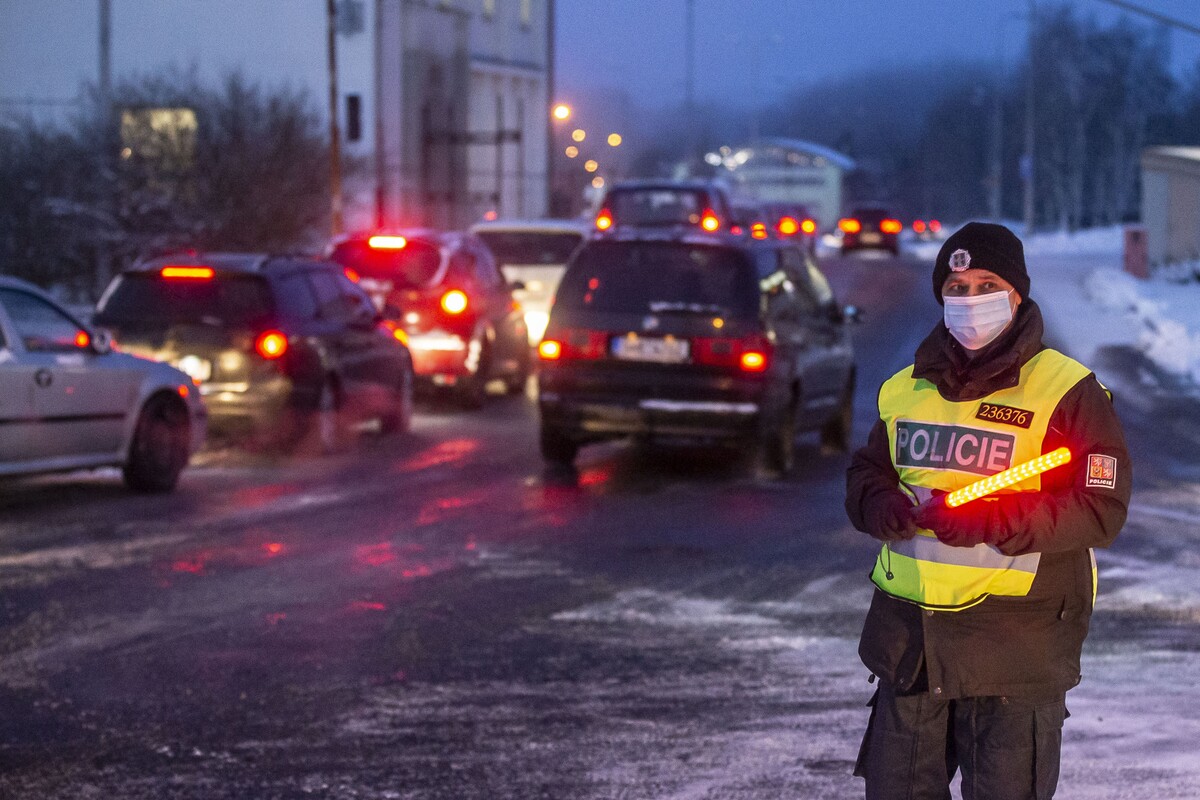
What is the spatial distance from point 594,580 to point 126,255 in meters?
22.9

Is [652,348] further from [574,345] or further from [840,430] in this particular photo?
[840,430]

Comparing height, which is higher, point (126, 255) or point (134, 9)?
point (134, 9)

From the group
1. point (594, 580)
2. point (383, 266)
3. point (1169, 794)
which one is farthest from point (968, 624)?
point (383, 266)

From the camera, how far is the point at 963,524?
3.75 m

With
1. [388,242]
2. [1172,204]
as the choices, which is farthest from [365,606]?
[1172,204]

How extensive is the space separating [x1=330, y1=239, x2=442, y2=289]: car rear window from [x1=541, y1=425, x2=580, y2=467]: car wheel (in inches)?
184

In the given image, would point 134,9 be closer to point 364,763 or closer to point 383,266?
point 383,266

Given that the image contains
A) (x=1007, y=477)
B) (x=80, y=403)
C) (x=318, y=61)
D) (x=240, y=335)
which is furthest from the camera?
(x=318, y=61)

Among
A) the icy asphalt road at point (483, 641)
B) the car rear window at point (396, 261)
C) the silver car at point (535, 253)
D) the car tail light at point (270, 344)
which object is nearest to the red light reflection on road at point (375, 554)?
the icy asphalt road at point (483, 641)

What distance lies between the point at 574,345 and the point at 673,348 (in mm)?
721

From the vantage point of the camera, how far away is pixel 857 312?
1518cm

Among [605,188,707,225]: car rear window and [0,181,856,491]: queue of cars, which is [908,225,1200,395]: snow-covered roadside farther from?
[0,181,856,491]: queue of cars

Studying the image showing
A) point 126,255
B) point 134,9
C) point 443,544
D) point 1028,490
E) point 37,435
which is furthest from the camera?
point 134,9

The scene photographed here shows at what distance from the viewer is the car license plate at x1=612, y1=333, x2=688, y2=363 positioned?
13055 mm
